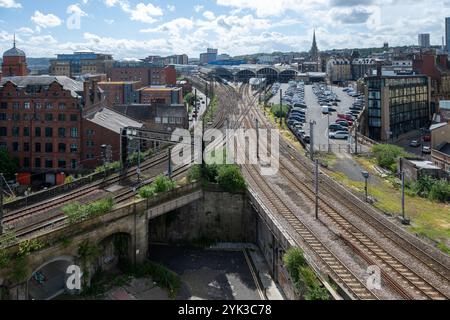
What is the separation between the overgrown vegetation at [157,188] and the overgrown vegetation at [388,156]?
32.1 metres

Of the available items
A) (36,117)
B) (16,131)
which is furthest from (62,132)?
(16,131)

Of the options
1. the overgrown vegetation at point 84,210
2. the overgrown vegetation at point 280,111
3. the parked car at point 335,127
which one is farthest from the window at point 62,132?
the parked car at point 335,127

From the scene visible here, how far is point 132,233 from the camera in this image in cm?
3575

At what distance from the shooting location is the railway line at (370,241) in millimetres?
24703

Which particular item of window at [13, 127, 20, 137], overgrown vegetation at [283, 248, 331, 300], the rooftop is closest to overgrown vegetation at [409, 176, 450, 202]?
overgrown vegetation at [283, 248, 331, 300]

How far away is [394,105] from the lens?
96.9 metres

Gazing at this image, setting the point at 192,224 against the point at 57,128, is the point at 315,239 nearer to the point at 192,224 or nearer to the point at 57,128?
the point at 192,224

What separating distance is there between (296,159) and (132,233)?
28.1 metres

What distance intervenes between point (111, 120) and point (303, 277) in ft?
175

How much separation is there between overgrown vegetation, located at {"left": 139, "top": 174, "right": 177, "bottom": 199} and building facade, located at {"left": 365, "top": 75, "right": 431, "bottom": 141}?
2602 inches

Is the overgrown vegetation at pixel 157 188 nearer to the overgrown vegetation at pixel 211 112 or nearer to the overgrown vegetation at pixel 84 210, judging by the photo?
the overgrown vegetation at pixel 84 210
